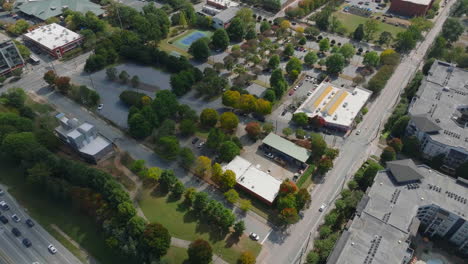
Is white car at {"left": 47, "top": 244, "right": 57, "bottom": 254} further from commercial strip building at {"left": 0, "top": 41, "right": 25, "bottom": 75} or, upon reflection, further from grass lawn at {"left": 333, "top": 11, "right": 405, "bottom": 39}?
grass lawn at {"left": 333, "top": 11, "right": 405, "bottom": 39}

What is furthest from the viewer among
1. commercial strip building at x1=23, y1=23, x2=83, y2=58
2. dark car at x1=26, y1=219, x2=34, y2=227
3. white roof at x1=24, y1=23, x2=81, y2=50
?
white roof at x1=24, y1=23, x2=81, y2=50

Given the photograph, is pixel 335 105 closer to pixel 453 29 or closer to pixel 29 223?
pixel 453 29

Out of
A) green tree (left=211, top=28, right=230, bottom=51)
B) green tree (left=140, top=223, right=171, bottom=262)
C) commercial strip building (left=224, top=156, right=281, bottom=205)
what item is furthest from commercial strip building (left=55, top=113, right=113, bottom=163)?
green tree (left=211, top=28, right=230, bottom=51)

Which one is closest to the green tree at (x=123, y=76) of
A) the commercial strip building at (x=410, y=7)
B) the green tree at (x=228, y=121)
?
the green tree at (x=228, y=121)

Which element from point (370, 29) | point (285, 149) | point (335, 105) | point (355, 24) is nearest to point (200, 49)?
point (335, 105)

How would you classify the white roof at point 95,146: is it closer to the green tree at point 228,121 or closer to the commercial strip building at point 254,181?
the green tree at point 228,121

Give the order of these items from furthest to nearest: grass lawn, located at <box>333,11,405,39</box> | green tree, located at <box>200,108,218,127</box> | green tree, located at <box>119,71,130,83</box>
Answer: grass lawn, located at <box>333,11,405,39</box>, green tree, located at <box>119,71,130,83</box>, green tree, located at <box>200,108,218,127</box>
